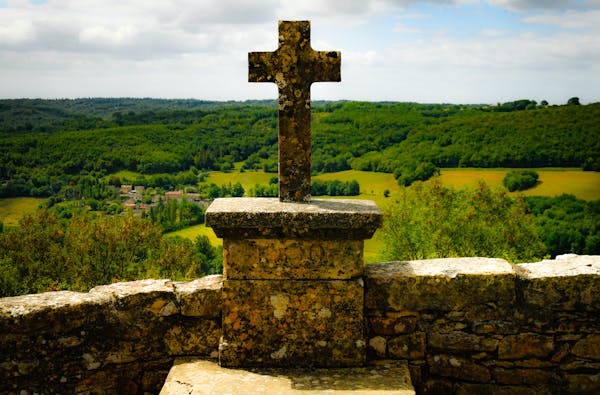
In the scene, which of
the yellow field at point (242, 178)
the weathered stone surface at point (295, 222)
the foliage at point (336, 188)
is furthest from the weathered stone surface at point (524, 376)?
the yellow field at point (242, 178)

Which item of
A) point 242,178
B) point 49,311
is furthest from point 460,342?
point 242,178

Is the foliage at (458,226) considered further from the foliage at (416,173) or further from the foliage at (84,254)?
the foliage at (416,173)

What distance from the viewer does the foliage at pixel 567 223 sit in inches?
1219

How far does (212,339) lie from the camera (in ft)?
11.8

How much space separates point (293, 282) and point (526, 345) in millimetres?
1619

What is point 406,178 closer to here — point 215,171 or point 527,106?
point 215,171

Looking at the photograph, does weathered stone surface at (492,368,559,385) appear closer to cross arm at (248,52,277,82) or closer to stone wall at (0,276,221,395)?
stone wall at (0,276,221,395)

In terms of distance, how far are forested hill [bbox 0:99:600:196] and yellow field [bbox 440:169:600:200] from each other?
5.92 feet

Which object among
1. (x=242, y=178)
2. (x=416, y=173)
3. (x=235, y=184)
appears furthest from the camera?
(x=242, y=178)

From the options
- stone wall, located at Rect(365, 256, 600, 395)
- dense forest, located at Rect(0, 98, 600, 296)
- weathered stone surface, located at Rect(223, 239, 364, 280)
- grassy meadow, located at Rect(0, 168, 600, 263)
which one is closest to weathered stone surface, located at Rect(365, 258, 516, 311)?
Result: stone wall, located at Rect(365, 256, 600, 395)

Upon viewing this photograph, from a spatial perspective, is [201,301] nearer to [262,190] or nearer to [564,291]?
[564,291]

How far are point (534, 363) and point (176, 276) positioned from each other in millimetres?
21786

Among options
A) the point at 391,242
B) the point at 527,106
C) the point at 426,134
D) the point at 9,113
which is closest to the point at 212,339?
the point at 391,242

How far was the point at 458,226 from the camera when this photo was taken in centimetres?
2417
